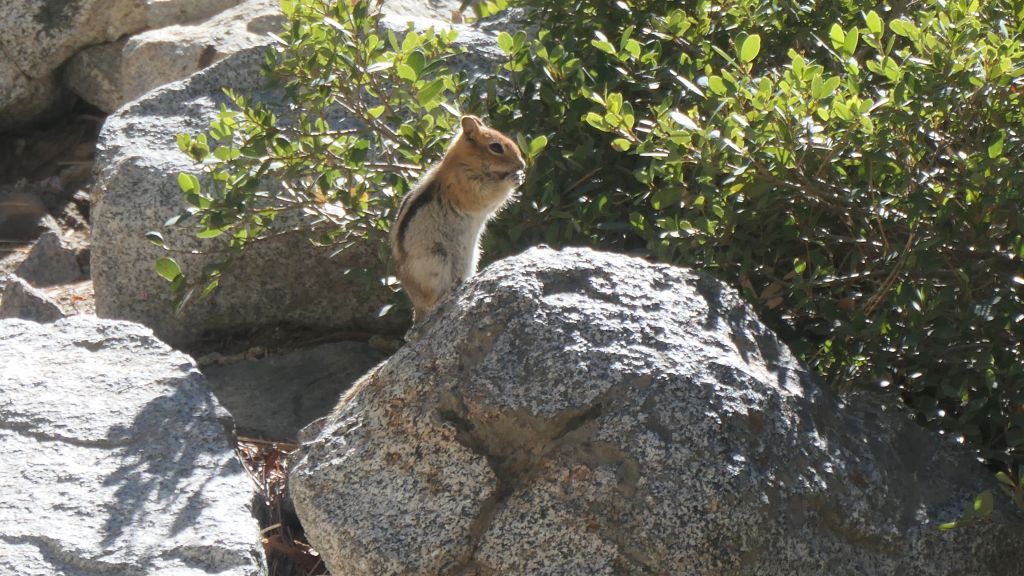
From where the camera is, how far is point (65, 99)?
984cm

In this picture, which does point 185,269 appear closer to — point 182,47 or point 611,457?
point 182,47

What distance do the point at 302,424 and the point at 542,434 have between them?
256cm

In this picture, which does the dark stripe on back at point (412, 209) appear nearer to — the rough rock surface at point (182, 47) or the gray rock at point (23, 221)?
the rough rock surface at point (182, 47)

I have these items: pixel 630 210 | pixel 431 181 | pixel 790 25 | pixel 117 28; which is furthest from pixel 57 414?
pixel 117 28

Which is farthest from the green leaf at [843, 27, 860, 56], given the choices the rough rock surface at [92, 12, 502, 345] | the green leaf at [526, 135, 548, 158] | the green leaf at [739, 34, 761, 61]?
the rough rock surface at [92, 12, 502, 345]

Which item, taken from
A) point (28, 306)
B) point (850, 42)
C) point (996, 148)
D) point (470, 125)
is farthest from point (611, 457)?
point (28, 306)

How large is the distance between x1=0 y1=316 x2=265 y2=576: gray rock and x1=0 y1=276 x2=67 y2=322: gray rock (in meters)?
1.19

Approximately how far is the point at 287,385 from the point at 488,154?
154 cm

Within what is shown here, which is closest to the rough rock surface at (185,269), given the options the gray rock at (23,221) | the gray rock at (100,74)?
the gray rock at (23,221)

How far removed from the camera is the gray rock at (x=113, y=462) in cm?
397

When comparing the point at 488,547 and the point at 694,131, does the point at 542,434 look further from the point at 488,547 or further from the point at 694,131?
the point at 694,131

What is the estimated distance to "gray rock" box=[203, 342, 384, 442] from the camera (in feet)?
19.0

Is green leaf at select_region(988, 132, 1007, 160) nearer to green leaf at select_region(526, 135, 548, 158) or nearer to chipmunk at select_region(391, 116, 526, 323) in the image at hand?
green leaf at select_region(526, 135, 548, 158)

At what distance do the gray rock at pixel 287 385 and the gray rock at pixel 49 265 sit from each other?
2.22 metres
